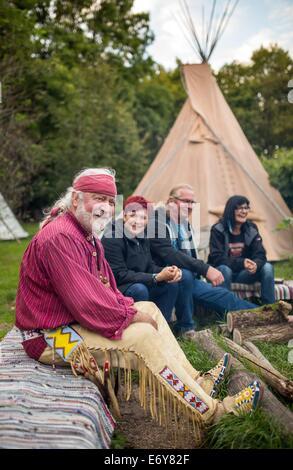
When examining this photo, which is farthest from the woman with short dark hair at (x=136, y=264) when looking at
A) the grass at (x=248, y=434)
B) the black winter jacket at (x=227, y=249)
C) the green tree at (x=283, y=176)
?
the green tree at (x=283, y=176)

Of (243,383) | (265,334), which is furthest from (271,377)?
(265,334)

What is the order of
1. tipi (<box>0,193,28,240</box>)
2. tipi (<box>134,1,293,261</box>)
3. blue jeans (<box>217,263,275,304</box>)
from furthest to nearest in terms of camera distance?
tipi (<box>0,193,28,240</box>) → tipi (<box>134,1,293,261</box>) → blue jeans (<box>217,263,275,304</box>)

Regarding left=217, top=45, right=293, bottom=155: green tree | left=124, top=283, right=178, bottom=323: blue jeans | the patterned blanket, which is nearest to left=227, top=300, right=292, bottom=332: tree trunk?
left=124, top=283, right=178, bottom=323: blue jeans

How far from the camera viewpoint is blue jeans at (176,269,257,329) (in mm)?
4367

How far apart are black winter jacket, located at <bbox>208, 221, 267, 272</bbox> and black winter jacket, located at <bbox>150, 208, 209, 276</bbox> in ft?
1.87

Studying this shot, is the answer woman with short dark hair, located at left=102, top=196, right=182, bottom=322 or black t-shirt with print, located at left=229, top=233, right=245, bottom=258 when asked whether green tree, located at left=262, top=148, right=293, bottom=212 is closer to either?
black t-shirt with print, located at left=229, top=233, right=245, bottom=258

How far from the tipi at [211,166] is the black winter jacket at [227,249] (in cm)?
223

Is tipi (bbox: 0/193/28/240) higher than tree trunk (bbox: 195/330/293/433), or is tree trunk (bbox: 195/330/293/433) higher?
tipi (bbox: 0/193/28/240)

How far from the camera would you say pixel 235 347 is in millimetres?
3648

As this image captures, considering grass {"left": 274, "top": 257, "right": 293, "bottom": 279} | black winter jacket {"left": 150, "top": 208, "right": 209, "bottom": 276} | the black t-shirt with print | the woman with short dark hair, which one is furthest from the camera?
grass {"left": 274, "top": 257, "right": 293, "bottom": 279}

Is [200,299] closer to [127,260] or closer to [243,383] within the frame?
[127,260]

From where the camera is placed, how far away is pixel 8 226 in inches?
399

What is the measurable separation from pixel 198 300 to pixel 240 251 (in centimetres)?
86

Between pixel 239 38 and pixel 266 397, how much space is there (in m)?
7.05
